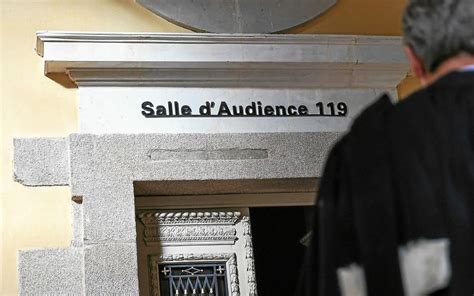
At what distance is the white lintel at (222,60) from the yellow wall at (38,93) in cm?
9

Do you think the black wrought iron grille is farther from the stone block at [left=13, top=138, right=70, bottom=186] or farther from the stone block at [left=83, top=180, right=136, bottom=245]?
the stone block at [left=13, top=138, right=70, bottom=186]

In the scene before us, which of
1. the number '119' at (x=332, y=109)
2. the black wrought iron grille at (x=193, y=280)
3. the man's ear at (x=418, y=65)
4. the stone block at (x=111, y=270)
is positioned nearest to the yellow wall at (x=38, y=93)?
the stone block at (x=111, y=270)

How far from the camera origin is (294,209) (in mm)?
4750

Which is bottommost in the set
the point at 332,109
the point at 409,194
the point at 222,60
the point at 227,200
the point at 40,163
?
the point at 409,194

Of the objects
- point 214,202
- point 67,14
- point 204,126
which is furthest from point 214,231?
point 67,14

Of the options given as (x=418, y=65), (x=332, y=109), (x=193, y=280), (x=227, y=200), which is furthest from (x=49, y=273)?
(x=418, y=65)

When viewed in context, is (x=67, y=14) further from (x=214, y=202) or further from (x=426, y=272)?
(x=426, y=272)

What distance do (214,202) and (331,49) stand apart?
0.79 m

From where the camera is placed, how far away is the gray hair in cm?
190

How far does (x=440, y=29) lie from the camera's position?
191 centimetres

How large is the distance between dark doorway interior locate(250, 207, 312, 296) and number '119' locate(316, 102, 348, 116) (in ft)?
1.43

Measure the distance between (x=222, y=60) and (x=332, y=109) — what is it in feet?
1.69

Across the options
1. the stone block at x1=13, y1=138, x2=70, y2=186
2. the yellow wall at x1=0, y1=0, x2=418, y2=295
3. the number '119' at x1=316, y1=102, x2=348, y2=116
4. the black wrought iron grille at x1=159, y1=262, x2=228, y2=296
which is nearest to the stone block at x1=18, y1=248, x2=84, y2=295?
the yellow wall at x1=0, y1=0, x2=418, y2=295

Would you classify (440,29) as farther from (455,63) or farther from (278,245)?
(278,245)
